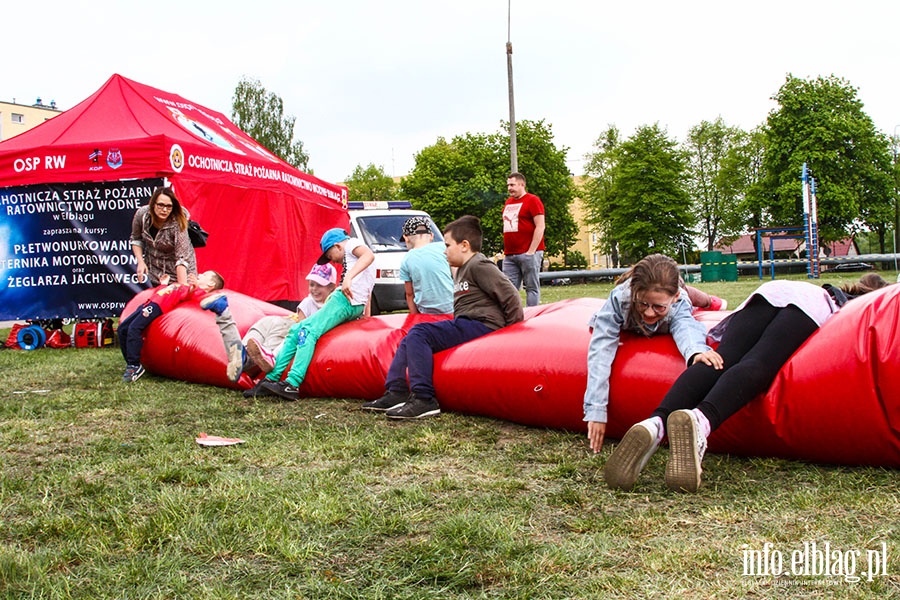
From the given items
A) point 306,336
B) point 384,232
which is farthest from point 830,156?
point 306,336

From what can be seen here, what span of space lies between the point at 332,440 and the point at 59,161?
7.15 meters

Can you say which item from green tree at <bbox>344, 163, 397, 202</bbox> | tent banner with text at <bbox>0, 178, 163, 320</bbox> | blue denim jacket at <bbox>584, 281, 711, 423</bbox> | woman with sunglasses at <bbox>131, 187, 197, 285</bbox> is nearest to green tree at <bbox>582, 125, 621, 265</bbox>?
green tree at <bbox>344, 163, 397, 202</bbox>

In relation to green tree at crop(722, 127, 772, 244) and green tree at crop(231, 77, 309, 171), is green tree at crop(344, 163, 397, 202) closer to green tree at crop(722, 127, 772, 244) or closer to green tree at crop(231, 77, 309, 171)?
green tree at crop(231, 77, 309, 171)

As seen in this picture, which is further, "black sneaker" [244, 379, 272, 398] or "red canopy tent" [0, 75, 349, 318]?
"red canopy tent" [0, 75, 349, 318]

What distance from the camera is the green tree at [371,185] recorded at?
61.3 meters

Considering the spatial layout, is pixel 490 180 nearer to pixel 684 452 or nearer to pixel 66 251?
pixel 66 251

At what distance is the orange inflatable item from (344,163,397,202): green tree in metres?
55.9

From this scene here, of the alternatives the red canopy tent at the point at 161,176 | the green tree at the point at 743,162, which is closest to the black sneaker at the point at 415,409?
the red canopy tent at the point at 161,176

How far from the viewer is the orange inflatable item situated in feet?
10.3

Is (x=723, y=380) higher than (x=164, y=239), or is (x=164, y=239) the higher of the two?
(x=164, y=239)

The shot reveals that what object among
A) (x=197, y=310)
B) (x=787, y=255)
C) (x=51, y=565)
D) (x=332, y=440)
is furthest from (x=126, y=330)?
(x=787, y=255)

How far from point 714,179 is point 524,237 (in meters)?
41.6

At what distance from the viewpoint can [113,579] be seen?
220 centimetres

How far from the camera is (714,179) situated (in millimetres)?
47125
